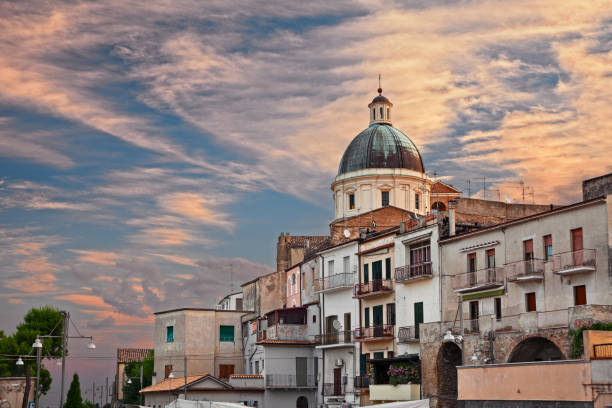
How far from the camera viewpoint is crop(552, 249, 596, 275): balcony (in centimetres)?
3578

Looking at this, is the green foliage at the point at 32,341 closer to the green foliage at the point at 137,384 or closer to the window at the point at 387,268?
the green foliage at the point at 137,384

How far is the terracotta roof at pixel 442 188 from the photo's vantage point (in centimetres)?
8256

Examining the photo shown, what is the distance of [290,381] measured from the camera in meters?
Answer: 59.8

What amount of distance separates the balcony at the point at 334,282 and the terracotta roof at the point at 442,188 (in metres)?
27.4

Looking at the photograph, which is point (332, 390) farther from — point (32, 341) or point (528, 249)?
point (32, 341)

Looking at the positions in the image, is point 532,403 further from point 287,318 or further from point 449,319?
point 287,318

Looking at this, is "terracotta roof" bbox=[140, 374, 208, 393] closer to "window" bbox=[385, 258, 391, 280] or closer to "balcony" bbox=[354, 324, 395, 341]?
"balcony" bbox=[354, 324, 395, 341]

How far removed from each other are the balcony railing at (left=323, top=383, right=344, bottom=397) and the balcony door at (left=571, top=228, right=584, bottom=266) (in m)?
23.4

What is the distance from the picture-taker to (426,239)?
47344 mm

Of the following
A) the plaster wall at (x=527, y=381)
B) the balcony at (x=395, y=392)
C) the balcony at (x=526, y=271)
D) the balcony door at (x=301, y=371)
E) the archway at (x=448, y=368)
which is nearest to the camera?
the plaster wall at (x=527, y=381)

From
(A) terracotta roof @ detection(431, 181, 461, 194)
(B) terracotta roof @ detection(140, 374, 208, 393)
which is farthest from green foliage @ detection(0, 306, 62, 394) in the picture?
(A) terracotta roof @ detection(431, 181, 461, 194)

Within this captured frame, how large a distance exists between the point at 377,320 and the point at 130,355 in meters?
73.2

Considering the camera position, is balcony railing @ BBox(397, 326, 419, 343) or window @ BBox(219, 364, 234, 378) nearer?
balcony railing @ BBox(397, 326, 419, 343)

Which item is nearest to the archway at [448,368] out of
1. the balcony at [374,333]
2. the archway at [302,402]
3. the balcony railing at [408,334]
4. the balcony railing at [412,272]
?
the balcony railing at [408,334]
